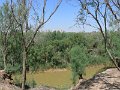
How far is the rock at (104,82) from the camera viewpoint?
12469 mm

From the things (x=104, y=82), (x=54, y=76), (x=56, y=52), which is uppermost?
(x=56, y=52)

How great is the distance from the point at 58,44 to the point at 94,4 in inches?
1782

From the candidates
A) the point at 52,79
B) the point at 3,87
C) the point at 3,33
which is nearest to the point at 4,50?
the point at 3,33

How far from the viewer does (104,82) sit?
1291 centimetres

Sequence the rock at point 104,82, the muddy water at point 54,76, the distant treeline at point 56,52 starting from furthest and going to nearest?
1. the distant treeline at point 56,52
2. the muddy water at point 54,76
3. the rock at point 104,82

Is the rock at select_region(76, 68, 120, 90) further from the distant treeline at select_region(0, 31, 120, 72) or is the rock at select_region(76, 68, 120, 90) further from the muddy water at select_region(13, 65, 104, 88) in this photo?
the distant treeline at select_region(0, 31, 120, 72)

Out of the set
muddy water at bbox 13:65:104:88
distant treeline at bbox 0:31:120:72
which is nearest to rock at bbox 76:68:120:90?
muddy water at bbox 13:65:104:88

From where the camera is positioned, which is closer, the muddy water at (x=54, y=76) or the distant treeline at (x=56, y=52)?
the muddy water at (x=54, y=76)

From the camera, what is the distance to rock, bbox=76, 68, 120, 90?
40.9 feet

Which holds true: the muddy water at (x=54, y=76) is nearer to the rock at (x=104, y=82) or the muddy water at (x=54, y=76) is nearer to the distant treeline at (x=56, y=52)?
the distant treeline at (x=56, y=52)

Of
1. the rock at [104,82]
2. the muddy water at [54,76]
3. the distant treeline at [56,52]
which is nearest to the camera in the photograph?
the rock at [104,82]

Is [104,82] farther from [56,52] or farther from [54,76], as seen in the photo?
[56,52]

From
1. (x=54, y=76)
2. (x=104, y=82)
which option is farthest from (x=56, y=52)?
(x=104, y=82)

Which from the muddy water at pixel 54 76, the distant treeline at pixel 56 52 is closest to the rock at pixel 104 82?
the muddy water at pixel 54 76
